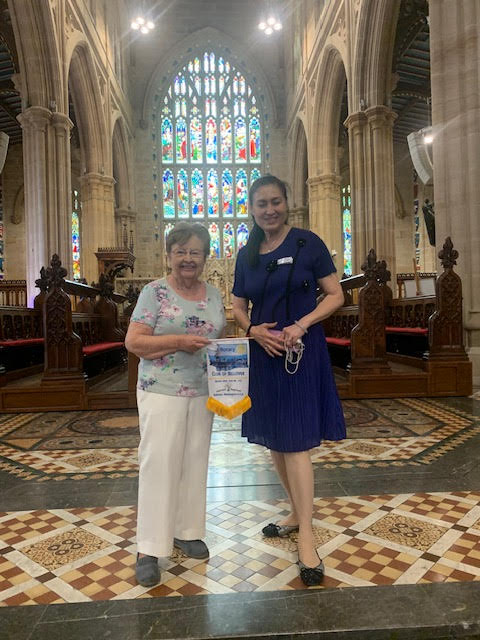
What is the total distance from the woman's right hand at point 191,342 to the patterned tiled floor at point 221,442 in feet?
4.93

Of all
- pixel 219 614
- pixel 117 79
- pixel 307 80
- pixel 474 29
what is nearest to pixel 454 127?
→ pixel 474 29

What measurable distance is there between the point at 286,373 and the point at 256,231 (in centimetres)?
56

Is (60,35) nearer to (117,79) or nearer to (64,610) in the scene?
(117,79)

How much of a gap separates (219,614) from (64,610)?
1.57 feet

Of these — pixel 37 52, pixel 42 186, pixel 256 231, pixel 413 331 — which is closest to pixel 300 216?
pixel 42 186

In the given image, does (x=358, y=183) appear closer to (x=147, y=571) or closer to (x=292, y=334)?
(x=292, y=334)

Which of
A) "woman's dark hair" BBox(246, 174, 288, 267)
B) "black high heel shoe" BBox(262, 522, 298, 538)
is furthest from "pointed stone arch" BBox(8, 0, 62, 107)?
"black high heel shoe" BBox(262, 522, 298, 538)

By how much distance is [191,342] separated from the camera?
1.59 metres

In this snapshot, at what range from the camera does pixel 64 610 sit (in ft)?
4.84

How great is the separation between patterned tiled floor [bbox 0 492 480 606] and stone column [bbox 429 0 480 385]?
4.28 meters

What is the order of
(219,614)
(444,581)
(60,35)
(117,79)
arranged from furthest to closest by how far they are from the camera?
1. (117,79)
2. (60,35)
3. (444,581)
4. (219,614)

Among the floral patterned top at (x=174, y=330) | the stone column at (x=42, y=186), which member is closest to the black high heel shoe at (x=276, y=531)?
the floral patterned top at (x=174, y=330)

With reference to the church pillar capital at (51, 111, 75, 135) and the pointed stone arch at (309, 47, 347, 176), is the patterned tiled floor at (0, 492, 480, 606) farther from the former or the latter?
the pointed stone arch at (309, 47, 347, 176)

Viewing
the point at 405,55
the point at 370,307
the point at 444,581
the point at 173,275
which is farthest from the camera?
the point at 405,55
